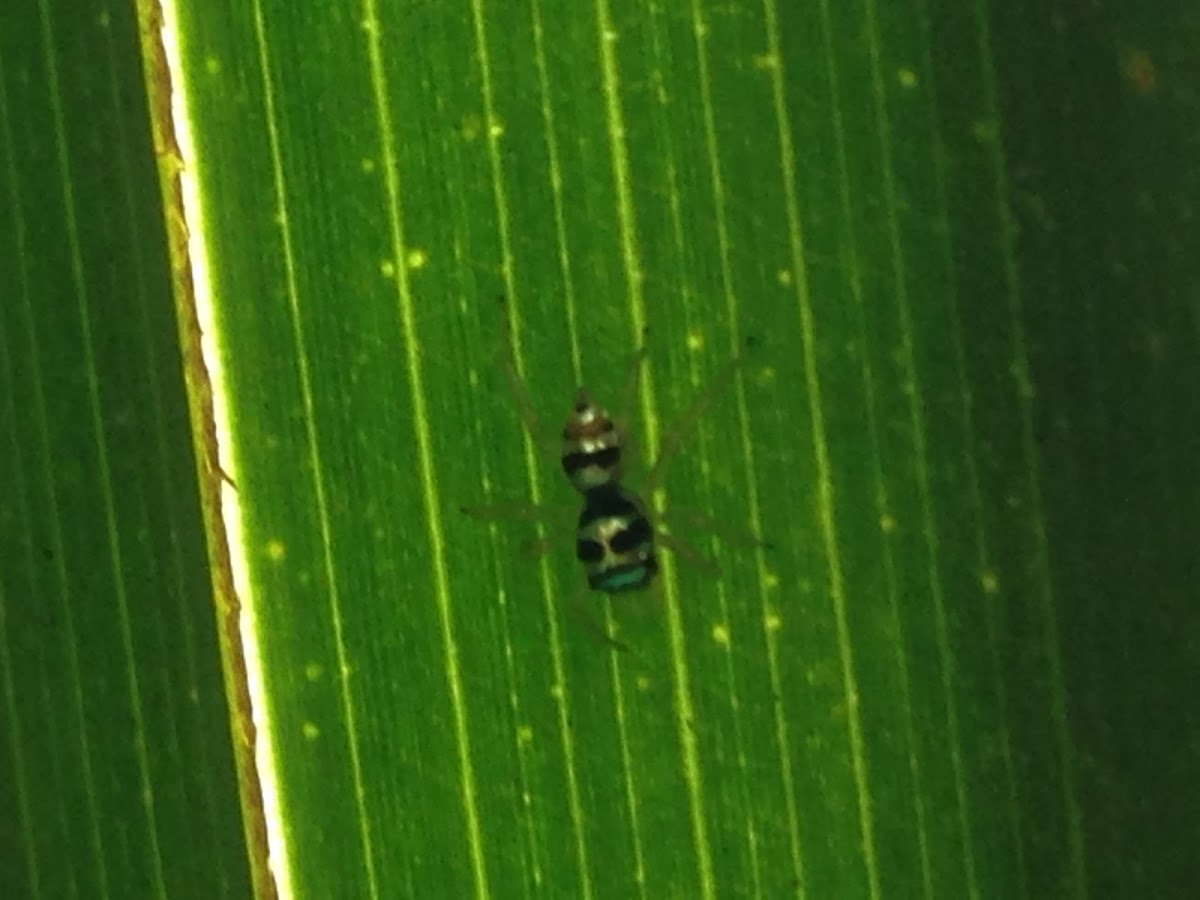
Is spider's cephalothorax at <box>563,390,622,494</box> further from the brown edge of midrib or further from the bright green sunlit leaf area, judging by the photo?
the brown edge of midrib

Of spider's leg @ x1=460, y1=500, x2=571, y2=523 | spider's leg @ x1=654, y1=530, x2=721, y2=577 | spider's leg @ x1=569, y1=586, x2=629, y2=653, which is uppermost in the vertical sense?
spider's leg @ x1=460, y1=500, x2=571, y2=523

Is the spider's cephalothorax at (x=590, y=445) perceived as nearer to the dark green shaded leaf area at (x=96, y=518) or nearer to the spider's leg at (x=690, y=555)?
the spider's leg at (x=690, y=555)

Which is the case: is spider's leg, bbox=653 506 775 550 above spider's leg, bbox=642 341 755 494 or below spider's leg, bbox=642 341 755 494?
below

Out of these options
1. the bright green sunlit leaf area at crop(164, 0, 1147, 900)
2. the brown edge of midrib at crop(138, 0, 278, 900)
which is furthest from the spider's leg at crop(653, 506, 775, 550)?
the brown edge of midrib at crop(138, 0, 278, 900)

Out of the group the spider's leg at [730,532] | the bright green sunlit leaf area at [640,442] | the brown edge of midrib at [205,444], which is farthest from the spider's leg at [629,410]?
the brown edge of midrib at [205,444]

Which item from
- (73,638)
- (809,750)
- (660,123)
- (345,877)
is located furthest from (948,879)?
(73,638)

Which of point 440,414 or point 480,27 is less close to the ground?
point 480,27

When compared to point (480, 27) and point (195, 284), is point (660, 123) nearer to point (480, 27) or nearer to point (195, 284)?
point (480, 27)
